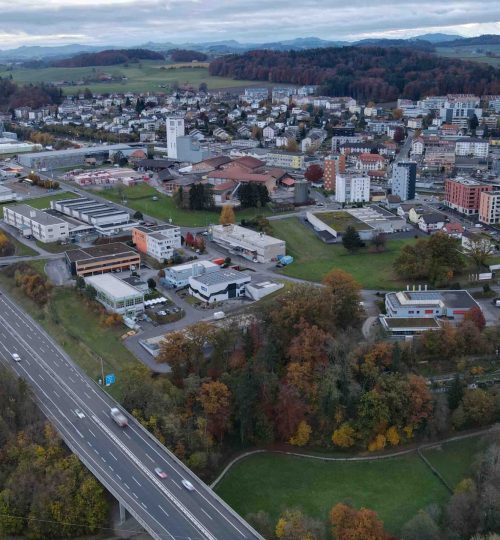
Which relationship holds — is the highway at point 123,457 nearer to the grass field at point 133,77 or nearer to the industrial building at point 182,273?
the industrial building at point 182,273

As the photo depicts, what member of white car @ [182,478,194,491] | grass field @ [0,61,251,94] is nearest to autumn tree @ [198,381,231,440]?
white car @ [182,478,194,491]

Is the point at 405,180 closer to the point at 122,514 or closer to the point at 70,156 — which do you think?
the point at 70,156

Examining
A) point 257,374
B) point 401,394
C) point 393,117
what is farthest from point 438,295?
point 393,117

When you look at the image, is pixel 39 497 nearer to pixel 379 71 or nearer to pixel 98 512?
pixel 98 512

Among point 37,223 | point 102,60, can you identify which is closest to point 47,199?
point 37,223

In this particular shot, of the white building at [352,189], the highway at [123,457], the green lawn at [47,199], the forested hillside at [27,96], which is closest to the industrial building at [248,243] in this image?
the white building at [352,189]
